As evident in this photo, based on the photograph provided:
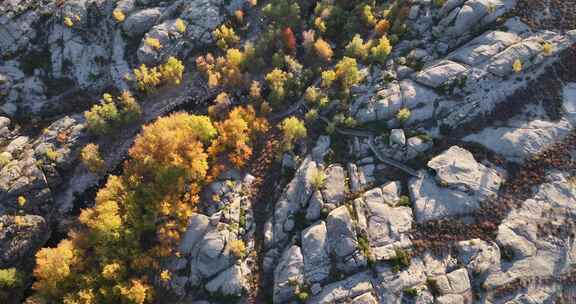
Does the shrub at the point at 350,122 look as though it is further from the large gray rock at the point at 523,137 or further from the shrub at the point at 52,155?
the shrub at the point at 52,155

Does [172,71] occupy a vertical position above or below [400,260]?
above

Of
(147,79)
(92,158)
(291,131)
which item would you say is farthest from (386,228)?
(147,79)

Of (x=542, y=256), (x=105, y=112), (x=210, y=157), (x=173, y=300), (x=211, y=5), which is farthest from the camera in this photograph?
(x=211, y=5)

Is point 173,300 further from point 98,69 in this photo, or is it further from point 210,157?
point 98,69

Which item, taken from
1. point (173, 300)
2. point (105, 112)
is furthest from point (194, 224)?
point (105, 112)

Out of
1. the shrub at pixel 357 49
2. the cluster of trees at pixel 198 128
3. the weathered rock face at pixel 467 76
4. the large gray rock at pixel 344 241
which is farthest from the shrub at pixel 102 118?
the shrub at pixel 357 49

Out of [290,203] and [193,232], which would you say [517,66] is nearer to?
[290,203]

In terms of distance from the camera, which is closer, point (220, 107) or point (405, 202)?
point (405, 202)
